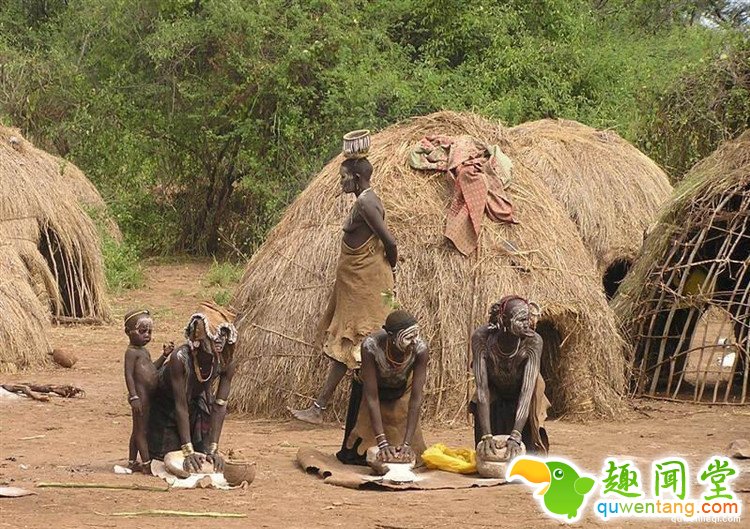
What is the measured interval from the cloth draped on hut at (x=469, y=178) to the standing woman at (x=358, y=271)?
94cm

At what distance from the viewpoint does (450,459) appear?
811cm

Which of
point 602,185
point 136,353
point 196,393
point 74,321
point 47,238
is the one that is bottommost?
point 196,393

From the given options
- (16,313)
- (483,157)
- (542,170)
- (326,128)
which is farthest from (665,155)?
(16,313)

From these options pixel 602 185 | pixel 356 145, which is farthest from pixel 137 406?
pixel 602 185

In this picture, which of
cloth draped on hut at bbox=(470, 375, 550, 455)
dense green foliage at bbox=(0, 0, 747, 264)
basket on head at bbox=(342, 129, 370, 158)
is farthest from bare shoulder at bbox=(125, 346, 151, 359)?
dense green foliage at bbox=(0, 0, 747, 264)

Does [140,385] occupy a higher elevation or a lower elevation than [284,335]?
lower

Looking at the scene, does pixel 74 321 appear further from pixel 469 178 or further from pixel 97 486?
pixel 97 486

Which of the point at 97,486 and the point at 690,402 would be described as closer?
the point at 97,486

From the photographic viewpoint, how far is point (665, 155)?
17062 millimetres

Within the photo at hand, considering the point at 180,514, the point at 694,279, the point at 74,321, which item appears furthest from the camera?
the point at 74,321

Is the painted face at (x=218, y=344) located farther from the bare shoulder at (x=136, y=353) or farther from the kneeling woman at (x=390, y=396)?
the kneeling woman at (x=390, y=396)

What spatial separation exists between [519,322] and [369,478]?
1.22 meters

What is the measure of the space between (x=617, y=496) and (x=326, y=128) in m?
12.4

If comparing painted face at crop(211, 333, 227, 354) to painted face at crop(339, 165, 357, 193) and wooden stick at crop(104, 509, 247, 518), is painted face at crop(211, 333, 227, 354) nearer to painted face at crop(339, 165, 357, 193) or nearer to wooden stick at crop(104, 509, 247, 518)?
wooden stick at crop(104, 509, 247, 518)
